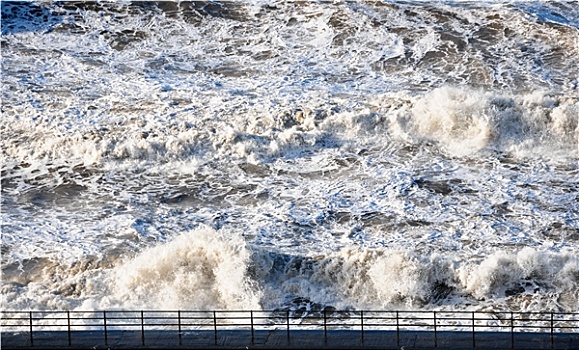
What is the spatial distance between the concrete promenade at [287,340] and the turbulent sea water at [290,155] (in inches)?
158

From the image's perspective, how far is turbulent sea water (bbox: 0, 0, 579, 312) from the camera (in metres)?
21.0

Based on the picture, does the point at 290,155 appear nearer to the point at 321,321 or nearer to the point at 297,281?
the point at 297,281

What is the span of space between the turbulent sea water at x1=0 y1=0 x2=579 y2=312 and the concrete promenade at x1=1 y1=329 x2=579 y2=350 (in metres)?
4.00

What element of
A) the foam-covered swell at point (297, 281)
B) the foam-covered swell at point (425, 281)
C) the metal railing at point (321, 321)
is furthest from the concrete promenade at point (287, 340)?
the foam-covered swell at point (425, 281)

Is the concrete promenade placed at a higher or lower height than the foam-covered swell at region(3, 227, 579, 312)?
higher

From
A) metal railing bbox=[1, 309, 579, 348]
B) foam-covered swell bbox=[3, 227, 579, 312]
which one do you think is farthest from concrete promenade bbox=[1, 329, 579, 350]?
foam-covered swell bbox=[3, 227, 579, 312]

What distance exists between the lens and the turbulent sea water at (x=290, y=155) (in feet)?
68.8

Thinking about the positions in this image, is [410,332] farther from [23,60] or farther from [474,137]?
[23,60]

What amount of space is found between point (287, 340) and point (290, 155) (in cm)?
1153

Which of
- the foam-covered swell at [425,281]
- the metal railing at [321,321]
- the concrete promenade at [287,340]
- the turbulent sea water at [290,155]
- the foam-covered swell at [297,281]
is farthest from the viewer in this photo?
the turbulent sea water at [290,155]

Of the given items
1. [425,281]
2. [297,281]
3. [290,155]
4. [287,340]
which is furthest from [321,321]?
[290,155]

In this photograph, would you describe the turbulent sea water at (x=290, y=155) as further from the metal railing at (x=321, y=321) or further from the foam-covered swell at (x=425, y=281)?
the metal railing at (x=321, y=321)

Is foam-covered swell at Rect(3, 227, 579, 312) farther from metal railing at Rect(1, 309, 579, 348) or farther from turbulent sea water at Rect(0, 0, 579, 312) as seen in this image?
metal railing at Rect(1, 309, 579, 348)

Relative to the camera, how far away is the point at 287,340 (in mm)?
15961
